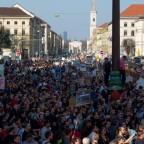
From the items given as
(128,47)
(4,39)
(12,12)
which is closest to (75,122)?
(4,39)

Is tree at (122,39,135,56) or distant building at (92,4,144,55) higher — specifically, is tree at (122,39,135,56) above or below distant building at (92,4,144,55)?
below

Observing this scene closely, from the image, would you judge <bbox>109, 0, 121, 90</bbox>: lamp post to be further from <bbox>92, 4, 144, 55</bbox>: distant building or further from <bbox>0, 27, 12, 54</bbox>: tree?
<bbox>92, 4, 144, 55</bbox>: distant building

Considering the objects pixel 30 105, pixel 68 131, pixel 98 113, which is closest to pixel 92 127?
pixel 68 131

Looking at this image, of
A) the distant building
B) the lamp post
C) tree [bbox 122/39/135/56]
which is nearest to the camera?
the lamp post

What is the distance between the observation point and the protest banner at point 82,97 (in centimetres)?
1800

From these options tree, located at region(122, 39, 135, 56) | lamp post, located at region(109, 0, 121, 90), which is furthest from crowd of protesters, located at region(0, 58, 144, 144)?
tree, located at region(122, 39, 135, 56)

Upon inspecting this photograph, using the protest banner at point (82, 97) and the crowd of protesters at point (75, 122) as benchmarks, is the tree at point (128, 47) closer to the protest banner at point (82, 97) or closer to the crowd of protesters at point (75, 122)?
the crowd of protesters at point (75, 122)

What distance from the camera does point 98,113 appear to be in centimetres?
1648

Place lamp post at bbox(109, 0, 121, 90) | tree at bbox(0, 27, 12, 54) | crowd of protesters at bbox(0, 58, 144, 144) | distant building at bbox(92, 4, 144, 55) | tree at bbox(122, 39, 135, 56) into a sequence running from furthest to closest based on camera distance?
distant building at bbox(92, 4, 144, 55), tree at bbox(122, 39, 135, 56), tree at bbox(0, 27, 12, 54), lamp post at bbox(109, 0, 121, 90), crowd of protesters at bbox(0, 58, 144, 144)

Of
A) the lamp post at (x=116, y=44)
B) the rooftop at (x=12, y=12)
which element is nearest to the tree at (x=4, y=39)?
the rooftop at (x=12, y=12)

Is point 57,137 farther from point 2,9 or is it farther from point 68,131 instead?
point 2,9

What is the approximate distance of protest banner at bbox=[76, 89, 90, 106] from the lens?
59.1 ft

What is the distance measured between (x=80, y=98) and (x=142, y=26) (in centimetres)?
13096

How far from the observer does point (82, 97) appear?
59.9ft
